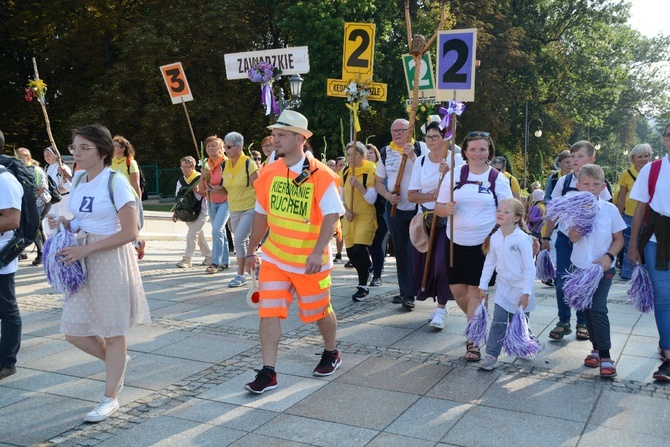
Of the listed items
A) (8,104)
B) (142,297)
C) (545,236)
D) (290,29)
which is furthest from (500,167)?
(8,104)

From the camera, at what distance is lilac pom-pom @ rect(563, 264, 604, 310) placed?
209 inches

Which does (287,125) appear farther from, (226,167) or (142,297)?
(226,167)

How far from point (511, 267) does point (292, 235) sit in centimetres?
165

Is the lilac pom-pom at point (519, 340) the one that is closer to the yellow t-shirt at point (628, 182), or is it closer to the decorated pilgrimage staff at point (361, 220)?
the decorated pilgrimage staff at point (361, 220)

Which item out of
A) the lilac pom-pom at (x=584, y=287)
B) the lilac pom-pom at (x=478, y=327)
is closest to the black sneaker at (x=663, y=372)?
the lilac pom-pom at (x=584, y=287)

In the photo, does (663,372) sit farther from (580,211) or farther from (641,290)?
(580,211)

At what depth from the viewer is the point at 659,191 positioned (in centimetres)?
533

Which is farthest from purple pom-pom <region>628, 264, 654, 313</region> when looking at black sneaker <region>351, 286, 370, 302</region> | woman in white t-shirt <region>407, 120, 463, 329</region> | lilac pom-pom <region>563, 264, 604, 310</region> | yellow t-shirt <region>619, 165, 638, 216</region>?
yellow t-shirt <region>619, 165, 638, 216</region>

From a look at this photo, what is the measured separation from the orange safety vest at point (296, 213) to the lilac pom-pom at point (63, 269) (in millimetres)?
1265

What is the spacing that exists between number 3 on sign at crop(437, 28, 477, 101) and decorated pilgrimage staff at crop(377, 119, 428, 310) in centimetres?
118

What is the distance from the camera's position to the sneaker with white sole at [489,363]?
213 inches

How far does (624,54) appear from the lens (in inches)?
1678

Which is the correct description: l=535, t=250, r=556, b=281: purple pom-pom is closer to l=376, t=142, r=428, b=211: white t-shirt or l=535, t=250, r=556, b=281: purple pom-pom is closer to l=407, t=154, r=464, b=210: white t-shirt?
l=407, t=154, r=464, b=210: white t-shirt

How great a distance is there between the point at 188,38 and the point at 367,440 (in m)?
30.4
